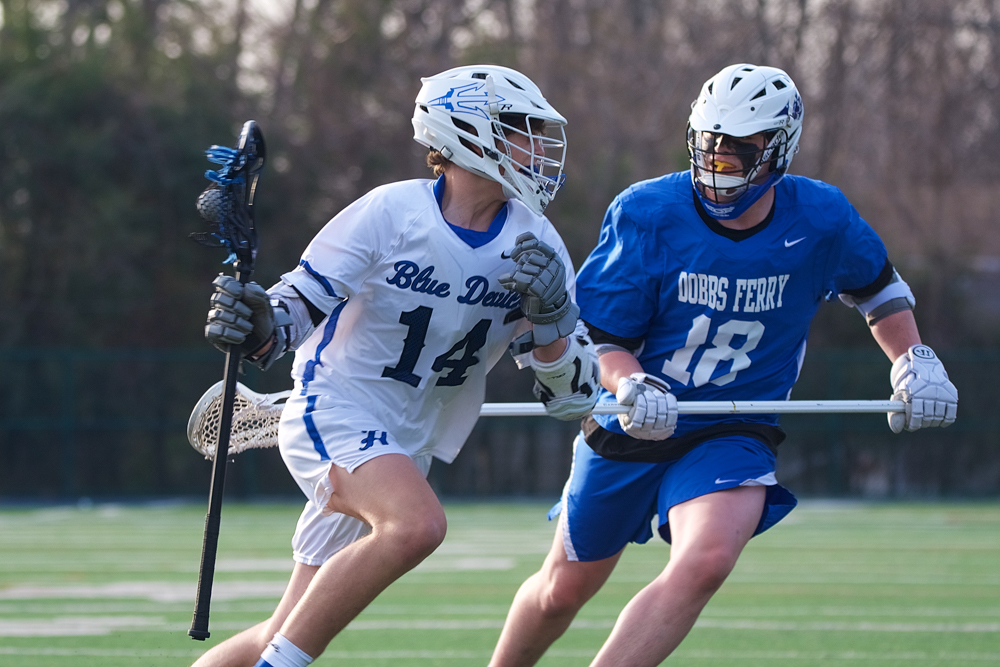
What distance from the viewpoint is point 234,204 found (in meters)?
3.70

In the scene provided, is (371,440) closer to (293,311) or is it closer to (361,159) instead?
(293,311)

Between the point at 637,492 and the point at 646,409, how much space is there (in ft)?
1.24

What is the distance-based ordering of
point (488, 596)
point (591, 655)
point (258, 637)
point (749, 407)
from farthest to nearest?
point (488, 596)
point (591, 655)
point (749, 407)
point (258, 637)

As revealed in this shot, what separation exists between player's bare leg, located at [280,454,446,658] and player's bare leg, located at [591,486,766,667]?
0.57 meters

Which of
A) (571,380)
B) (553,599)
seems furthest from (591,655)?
(571,380)

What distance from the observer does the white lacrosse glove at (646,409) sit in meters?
3.88

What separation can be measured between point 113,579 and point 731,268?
214 inches

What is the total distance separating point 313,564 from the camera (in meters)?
3.88

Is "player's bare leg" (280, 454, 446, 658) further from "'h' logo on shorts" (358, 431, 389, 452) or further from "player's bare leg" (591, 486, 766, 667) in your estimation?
"player's bare leg" (591, 486, 766, 667)

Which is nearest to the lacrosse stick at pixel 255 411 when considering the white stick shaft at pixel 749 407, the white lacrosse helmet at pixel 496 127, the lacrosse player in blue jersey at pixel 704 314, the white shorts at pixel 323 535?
the white stick shaft at pixel 749 407

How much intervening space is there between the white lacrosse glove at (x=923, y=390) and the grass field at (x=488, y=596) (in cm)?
148

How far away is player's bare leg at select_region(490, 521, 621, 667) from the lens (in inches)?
165

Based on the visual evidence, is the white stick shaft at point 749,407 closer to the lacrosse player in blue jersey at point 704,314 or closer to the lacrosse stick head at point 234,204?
the lacrosse player in blue jersey at point 704,314

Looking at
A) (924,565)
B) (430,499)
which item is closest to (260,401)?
(430,499)
